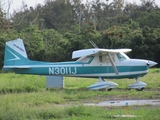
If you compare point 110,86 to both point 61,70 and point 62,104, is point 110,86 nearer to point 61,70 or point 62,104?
point 61,70

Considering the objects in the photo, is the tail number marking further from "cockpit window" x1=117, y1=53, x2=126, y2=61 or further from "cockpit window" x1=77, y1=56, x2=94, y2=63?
"cockpit window" x1=117, y1=53, x2=126, y2=61

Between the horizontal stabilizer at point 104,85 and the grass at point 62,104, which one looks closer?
the grass at point 62,104

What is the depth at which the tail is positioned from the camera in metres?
20.2

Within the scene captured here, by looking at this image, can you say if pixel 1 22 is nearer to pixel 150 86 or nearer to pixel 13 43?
pixel 13 43

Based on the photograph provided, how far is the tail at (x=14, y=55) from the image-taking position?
795 inches

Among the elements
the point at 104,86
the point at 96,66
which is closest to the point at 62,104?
the point at 104,86

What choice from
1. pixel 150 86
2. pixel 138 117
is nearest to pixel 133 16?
pixel 150 86

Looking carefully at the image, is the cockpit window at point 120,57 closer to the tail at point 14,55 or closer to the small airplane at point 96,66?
the small airplane at point 96,66

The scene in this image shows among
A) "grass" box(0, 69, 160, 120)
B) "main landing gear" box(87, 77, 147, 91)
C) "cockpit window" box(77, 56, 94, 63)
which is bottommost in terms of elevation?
"main landing gear" box(87, 77, 147, 91)

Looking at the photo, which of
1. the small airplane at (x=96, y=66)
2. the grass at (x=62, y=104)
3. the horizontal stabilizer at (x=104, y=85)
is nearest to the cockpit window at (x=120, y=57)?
the small airplane at (x=96, y=66)

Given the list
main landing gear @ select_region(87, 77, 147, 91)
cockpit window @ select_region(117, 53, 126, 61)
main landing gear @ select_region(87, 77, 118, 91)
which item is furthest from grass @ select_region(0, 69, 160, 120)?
cockpit window @ select_region(117, 53, 126, 61)

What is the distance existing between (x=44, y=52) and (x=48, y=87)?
25113 mm

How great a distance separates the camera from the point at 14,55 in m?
20.3

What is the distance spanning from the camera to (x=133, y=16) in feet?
217
